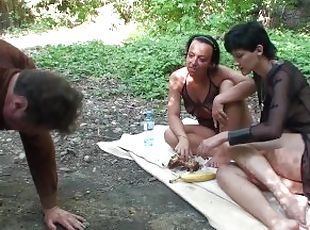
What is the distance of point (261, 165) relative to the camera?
2887 millimetres

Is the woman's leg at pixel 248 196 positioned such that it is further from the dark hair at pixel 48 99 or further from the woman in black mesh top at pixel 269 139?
the dark hair at pixel 48 99

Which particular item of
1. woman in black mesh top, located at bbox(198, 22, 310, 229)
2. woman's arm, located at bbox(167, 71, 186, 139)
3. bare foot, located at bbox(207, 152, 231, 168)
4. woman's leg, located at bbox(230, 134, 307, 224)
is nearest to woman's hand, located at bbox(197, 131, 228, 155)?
woman in black mesh top, located at bbox(198, 22, 310, 229)

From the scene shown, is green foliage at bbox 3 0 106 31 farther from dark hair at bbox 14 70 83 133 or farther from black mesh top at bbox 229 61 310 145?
dark hair at bbox 14 70 83 133

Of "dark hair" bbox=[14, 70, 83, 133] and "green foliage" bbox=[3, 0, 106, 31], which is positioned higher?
"dark hair" bbox=[14, 70, 83, 133]

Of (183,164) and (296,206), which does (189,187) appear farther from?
(296,206)

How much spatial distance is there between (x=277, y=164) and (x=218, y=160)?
19.2 inches

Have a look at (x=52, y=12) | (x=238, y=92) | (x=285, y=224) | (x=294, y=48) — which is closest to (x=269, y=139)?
(x=285, y=224)

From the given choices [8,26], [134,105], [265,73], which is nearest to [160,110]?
[134,105]

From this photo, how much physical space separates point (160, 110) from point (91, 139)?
923mm

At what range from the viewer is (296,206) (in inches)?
107

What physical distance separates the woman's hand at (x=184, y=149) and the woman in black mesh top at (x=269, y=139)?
33cm

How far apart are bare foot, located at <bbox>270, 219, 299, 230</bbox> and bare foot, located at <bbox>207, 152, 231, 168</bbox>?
67 cm

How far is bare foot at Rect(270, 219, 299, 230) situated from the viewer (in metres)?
2.52

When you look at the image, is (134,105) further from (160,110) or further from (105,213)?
(105,213)
